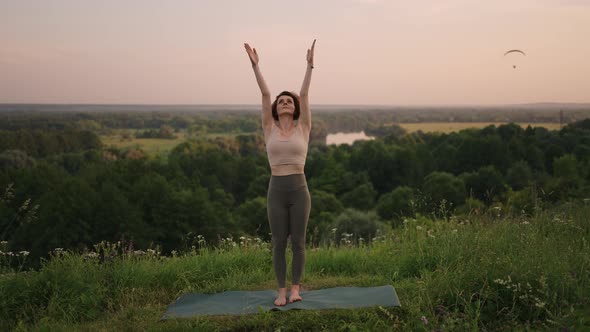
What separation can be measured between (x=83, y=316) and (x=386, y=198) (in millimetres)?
55798

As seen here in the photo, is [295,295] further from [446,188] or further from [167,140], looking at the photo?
[167,140]

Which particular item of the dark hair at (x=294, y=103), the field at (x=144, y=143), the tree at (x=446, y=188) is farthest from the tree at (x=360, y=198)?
the dark hair at (x=294, y=103)

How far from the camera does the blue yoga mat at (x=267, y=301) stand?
612 centimetres

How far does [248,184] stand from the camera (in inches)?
2926

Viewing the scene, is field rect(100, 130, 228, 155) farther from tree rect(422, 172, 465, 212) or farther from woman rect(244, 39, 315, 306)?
woman rect(244, 39, 315, 306)

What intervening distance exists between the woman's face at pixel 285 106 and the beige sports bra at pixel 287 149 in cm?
29

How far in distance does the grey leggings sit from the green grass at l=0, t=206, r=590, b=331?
0.90 meters

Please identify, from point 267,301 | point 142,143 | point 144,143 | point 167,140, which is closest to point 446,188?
point 267,301

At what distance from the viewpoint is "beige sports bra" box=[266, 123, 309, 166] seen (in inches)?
262

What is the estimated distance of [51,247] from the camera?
108ft

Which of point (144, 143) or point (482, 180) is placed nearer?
point (482, 180)

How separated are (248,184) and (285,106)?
6795 centimetres

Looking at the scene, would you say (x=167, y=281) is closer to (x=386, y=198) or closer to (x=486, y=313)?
(x=486, y=313)

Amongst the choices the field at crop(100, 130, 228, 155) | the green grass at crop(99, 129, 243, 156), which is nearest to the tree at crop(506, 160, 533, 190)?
the green grass at crop(99, 129, 243, 156)
